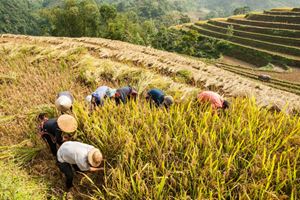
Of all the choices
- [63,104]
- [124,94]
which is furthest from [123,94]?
[63,104]

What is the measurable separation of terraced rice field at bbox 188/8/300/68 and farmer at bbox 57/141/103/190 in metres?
36.5

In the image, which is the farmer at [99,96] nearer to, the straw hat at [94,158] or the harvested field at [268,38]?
the straw hat at [94,158]

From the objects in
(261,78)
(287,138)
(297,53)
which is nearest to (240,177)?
(287,138)

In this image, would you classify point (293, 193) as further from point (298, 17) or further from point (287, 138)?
point (298, 17)

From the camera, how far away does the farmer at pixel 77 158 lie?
313 cm

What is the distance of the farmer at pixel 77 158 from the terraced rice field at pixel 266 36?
120 feet

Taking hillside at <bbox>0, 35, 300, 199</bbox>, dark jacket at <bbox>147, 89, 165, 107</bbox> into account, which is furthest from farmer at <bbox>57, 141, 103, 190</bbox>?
dark jacket at <bbox>147, 89, 165, 107</bbox>

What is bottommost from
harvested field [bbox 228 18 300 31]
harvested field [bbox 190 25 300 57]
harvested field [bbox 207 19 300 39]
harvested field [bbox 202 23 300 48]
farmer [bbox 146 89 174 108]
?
harvested field [bbox 190 25 300 57]

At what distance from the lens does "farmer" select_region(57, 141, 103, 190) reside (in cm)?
313

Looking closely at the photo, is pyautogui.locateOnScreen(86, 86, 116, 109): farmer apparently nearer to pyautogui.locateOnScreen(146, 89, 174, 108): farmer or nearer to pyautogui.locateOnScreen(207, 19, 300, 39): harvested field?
pyautogui.locateOnScreen(146, 89, 174, 108): farmer

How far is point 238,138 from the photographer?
3389 millimetres

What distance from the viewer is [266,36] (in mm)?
41594

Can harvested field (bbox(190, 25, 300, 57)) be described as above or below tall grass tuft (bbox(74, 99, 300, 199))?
below

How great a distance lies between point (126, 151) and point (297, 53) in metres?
38.8
